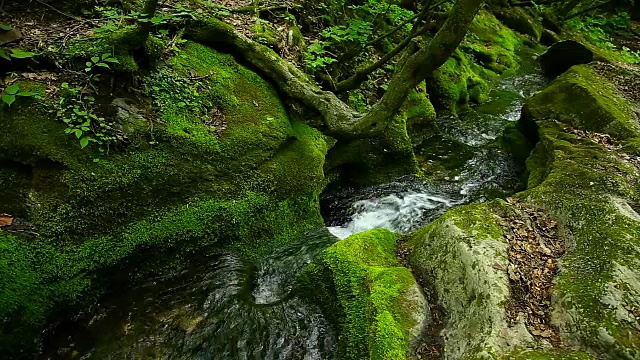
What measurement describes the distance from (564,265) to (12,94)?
5.51m

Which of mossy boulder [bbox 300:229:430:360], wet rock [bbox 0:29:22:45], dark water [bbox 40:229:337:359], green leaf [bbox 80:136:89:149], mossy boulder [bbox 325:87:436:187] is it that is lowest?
dark water [bbox 40:229:337:359]

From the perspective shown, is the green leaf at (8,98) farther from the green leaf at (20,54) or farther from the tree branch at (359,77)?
the tree branch at (359,77)

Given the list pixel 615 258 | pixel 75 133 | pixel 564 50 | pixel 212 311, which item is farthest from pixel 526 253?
pixel 564 50

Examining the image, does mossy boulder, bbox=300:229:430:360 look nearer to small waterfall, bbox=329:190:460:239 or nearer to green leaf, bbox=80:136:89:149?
small waterfall, bbox=329:190:460:239

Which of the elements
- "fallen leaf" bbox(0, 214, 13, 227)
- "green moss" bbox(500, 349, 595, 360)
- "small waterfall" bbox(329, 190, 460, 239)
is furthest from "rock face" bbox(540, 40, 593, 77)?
"fallen leaf" bbox(0, 214, 13, 227)

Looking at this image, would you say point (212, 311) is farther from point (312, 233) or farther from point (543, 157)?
point (543, 157)

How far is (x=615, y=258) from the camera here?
12.1 feet

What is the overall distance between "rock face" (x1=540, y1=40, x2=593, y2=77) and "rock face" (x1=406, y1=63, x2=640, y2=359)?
20.7 feet

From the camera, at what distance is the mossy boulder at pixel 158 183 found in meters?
3.90

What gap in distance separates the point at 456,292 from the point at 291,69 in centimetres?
411

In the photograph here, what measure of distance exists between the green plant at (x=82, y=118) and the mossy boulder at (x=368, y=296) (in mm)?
2647

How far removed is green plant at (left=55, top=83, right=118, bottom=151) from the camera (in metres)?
4.20

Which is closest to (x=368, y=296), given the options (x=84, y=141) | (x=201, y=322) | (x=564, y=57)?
(x=201, y=322)

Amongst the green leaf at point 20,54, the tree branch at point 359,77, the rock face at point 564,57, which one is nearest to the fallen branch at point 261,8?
the tree branch at point 359,77
